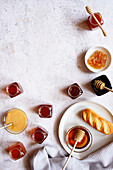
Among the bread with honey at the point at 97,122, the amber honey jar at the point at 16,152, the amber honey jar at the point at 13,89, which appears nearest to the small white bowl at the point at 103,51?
the bread with honey at the point at 97,122

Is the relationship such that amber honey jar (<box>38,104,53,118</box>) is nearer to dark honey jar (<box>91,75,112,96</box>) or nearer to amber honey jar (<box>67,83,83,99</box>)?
amber honey jar (<box>67,83,83,99</box>)

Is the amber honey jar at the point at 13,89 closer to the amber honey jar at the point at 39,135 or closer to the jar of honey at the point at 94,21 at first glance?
the amber honey jar at the point at 39,135

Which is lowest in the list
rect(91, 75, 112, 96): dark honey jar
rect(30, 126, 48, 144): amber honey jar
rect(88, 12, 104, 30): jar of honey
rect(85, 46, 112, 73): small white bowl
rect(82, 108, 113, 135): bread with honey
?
rect(82, 108, 113, 135): bread with honey

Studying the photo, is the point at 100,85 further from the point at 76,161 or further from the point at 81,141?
the point at 76,161

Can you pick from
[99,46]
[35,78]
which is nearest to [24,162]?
[35,78]

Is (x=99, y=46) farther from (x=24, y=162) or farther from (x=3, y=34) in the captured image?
(x=24, y=162)

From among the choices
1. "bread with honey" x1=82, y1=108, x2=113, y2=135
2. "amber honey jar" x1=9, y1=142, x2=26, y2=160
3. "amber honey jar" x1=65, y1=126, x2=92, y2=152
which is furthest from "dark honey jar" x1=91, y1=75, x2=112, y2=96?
"amber honey jar" x1=9, y1=142, x2=26, y2=160

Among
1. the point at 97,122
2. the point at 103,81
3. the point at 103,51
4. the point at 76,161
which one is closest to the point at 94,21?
the point at 103,51
